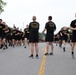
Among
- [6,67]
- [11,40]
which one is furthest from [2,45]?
[6,67]

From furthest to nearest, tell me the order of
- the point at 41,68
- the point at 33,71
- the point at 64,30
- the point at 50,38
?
the point at 64,30
the point at 50,38
the point at 41,68
the point at 33,71

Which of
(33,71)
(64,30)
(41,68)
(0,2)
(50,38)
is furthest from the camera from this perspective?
(0,2)

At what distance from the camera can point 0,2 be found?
2771 inches

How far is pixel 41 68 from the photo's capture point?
12438mm

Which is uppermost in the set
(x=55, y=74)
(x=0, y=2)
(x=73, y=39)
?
(x=0, y=2)

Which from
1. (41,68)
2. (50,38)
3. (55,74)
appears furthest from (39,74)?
(50,38)

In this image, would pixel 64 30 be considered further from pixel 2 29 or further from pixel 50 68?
pixel 50 68

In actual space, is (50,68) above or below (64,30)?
below

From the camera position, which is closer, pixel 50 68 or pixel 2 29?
pixel 50 68

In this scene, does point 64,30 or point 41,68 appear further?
point 64,30

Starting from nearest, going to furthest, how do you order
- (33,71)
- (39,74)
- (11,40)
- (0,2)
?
(39,74) → (33,71) → (11,40) → (0,2)

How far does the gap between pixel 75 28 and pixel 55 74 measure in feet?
17.1

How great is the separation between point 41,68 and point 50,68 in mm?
313

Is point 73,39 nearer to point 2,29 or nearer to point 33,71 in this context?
point 33,71
